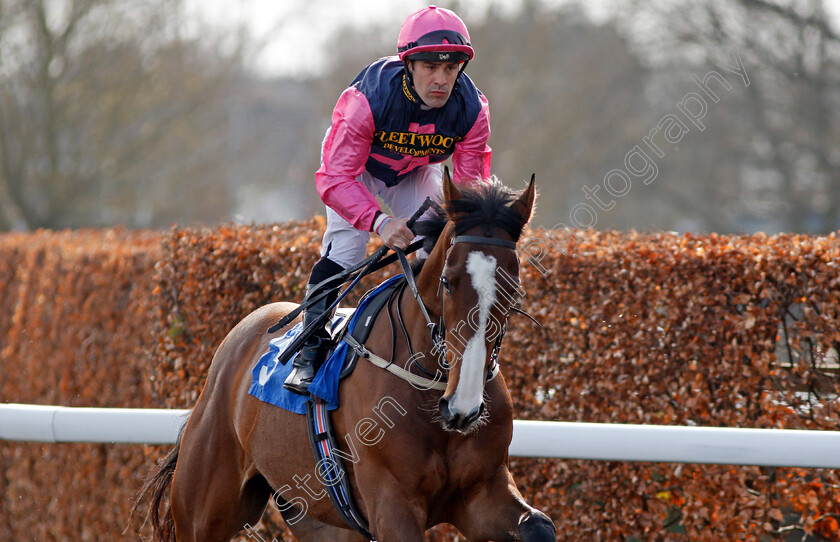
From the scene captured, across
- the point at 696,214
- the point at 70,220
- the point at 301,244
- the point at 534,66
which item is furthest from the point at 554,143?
the point at 301,244

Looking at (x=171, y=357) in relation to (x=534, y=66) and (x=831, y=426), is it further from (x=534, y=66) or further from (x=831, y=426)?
(x=534, y=66)

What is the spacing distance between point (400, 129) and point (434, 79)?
0.81ft

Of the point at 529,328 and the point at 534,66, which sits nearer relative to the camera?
the point at 529,328

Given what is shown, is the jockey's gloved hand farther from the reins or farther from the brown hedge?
the brown hedge

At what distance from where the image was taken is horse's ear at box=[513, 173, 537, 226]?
2.93 metres

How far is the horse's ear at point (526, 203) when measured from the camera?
2.93 metres

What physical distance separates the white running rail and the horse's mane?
4.58 feet

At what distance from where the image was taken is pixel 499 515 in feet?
9.96

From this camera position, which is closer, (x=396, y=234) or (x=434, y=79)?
(x=396, y=234)

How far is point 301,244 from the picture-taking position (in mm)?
5012

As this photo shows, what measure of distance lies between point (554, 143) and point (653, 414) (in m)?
19.8

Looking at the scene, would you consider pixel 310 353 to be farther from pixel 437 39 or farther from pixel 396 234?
pixel 437 39

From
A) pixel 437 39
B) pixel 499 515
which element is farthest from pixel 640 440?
pixel 437 39

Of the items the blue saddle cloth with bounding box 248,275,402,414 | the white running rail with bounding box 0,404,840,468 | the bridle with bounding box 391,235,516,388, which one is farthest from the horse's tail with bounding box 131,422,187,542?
the bridle with bounding box 391,235,516,388
